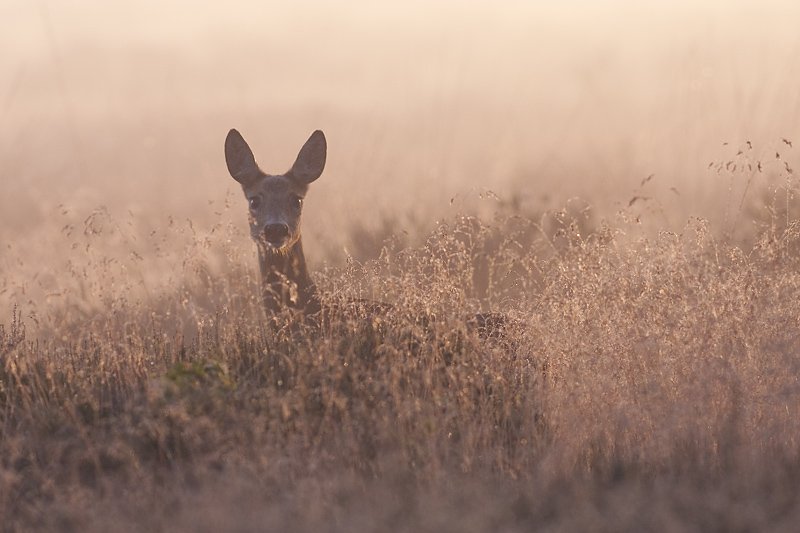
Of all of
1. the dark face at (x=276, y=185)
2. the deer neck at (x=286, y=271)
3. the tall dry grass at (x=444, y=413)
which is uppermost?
the dark face at (x=276, y=185)

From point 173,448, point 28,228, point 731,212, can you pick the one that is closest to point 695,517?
point 173,448

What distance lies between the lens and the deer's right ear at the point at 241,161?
10.4 metres

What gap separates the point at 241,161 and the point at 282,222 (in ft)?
4.13

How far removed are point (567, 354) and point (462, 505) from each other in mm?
1907

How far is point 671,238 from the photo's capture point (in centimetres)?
797

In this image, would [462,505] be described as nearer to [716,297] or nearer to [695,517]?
[695,517]

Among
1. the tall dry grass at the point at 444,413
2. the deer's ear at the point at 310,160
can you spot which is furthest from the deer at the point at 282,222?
the tall dry grass at the point at 444,413

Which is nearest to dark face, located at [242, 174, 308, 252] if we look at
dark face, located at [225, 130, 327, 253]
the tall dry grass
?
dark face, located at [225, 130, 327, 253]

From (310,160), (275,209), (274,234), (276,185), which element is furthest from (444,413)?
(310,160)

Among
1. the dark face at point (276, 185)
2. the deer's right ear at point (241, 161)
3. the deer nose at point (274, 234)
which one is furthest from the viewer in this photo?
the deer's right ear at point (241, 161)

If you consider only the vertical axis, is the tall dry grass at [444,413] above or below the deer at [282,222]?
below

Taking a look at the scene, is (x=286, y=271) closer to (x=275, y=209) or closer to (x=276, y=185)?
(x=275, y=209)

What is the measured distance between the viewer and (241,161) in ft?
34.7

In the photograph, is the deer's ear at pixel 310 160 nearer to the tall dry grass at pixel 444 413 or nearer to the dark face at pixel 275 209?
the dark face at pixel 275 209
